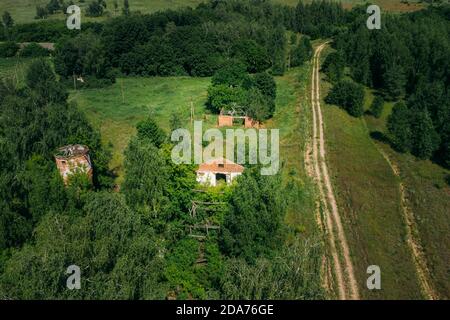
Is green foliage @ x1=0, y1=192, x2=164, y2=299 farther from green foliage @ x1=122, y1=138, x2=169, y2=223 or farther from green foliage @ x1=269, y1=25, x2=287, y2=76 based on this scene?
green foliage @ x1=269, y1=25, x2=287, y2=76

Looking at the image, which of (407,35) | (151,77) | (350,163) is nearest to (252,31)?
(151,77)

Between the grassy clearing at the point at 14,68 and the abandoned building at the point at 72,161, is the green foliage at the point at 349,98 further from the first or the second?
the grassy clearing at the point at 14,68

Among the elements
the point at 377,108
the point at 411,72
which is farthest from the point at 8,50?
the point at 411,72

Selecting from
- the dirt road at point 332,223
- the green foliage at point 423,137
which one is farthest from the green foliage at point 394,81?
the dirt road at point 332,223

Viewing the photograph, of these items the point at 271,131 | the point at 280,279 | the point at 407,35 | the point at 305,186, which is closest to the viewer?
the point at 280,279

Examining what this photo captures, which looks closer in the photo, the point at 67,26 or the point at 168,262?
the point at 168,262

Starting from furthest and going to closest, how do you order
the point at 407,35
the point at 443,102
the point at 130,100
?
the point at 407,35 → the point at 130,100 → the point at 443,102

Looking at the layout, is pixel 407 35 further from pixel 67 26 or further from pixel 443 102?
pixel 67 26
